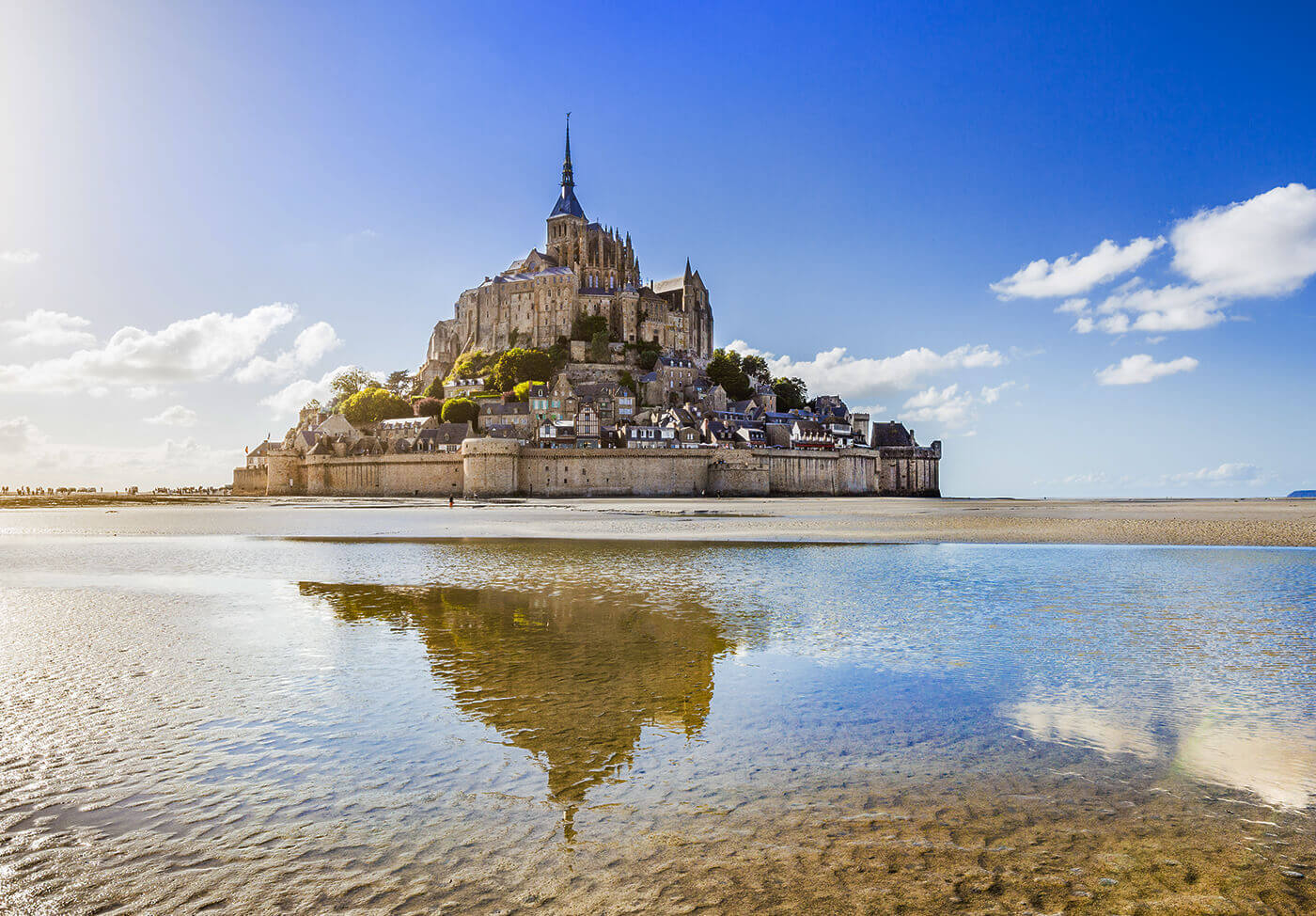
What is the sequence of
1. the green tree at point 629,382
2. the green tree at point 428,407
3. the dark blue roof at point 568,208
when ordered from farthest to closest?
the dark blue roof at point 568,208, the green tree at point 629,382, the green tree at point 428,407

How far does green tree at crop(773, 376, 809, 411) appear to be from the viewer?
292 ft

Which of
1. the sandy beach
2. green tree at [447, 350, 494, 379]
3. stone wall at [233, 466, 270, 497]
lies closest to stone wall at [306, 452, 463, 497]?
stone wall at [233, 466, 270, 497]

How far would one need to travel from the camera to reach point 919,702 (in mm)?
6375

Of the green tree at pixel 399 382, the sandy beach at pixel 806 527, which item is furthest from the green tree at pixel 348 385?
the sandy beach at pixel 806 527

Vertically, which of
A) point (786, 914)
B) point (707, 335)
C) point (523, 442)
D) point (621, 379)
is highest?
point (707, 335)

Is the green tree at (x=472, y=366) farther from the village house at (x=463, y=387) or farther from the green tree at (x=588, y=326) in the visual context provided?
the green tree at (x=588, y=326)

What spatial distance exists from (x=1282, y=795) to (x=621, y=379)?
7664 cm

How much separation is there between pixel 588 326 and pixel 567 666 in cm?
7987

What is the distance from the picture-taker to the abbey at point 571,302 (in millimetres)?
85875

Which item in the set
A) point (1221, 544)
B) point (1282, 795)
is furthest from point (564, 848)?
point (1221, 544)

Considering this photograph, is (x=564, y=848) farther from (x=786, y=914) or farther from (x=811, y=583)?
(x=811, y=583)

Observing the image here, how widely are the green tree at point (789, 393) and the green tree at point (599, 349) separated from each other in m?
19.9

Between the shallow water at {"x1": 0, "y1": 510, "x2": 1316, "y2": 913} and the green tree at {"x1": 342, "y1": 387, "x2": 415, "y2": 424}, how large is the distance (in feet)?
234

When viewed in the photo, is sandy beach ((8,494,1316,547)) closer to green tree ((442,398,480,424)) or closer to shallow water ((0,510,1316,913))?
shallow water ((0,510,1316,913))
